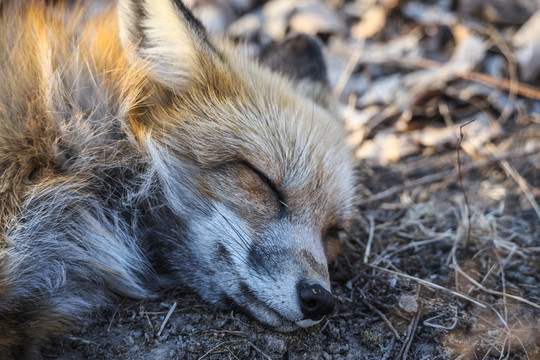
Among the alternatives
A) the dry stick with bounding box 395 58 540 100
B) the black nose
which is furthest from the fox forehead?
the dry stick with bounding box 395 58 540 100

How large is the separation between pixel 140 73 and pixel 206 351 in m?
1.26

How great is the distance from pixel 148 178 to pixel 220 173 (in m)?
0.34

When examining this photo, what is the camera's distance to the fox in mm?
1762

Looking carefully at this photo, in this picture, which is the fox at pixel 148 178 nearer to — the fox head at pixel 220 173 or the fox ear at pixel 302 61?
the fox head at pixel 220 173

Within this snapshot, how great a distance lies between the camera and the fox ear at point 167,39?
1924 mm

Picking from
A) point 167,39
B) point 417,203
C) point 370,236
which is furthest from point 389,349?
point 167,39

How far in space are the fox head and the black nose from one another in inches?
1.8

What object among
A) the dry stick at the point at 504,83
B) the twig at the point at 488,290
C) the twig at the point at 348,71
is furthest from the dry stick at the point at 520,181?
the twig at the point at 348,71

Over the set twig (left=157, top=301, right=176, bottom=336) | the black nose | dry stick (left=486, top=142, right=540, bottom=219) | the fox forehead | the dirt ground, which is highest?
the fox forehead

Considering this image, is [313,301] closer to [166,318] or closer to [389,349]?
[389,349]

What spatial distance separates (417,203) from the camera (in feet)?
10.2

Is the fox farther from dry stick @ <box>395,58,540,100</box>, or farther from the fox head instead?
dry stick @ <box>395,58,540,100</box>

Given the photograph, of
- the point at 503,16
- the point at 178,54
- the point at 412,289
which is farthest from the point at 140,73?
the point at 503,16

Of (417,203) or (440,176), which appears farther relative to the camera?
(440,176)
